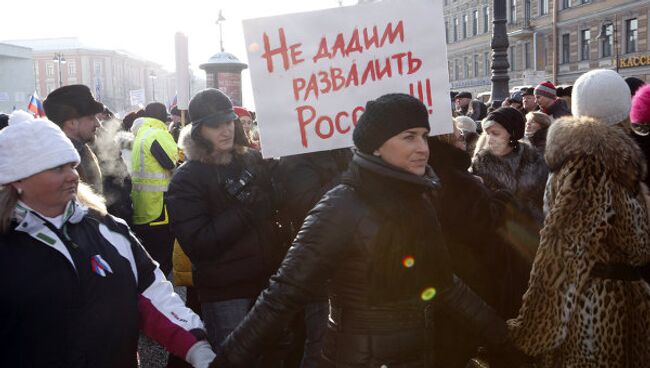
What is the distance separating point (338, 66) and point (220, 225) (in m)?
1.10

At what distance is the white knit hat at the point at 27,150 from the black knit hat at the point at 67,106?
2235 mm

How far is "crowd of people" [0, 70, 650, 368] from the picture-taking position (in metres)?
2.13

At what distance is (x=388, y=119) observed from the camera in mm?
2395

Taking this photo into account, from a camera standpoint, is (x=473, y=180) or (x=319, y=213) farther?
(x=473, y=180)

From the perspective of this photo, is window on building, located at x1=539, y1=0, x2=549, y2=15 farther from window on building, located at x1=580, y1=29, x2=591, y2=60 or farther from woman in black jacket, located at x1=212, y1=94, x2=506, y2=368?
woman in black jacket, located at x1=212, y1=94, x2=506, y2=368

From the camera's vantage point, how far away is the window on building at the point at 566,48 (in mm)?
38281

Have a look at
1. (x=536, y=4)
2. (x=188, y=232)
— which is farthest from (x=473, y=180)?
(x=536, y=4)

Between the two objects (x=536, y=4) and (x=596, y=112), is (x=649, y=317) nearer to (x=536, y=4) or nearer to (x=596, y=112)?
(x=596, y=112)

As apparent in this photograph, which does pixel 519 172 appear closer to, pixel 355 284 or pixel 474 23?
pixel 355 284

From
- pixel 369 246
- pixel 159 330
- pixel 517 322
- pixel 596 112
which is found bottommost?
pixel 517 322

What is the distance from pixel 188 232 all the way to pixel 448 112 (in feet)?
5.11

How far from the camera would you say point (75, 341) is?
2078mm

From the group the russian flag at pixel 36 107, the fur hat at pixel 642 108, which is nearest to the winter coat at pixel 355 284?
the fur hat at pixel 642 108

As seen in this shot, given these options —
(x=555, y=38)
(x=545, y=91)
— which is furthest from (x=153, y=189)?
(x=555, y=38)
